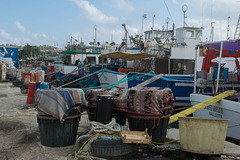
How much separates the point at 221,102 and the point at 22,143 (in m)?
5.32

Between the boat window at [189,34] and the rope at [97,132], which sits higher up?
the boat window at [189,34]

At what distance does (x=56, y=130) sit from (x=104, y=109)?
3.38ft

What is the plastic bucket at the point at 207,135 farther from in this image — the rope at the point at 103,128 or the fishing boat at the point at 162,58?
the fishing boat at the point at 162,58

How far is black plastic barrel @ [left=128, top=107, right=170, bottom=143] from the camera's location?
4.75m

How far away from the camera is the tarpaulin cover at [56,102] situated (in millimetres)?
4617

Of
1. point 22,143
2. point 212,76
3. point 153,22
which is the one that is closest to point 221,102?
point 212,76

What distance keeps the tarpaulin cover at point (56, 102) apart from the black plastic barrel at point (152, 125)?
125 centimetres

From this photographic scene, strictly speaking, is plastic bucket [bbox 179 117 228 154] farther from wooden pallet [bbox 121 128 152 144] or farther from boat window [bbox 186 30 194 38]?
boat window [bbox 186 30 194 38]

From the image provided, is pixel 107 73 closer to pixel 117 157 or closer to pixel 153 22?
pixel 153 22

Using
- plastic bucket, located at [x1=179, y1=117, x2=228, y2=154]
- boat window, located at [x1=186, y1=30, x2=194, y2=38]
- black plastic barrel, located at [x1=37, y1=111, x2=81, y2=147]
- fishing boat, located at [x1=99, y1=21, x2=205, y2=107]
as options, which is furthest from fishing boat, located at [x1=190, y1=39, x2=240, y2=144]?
boat window, located at [x1=186, y1=30, x2=194, y2=38]

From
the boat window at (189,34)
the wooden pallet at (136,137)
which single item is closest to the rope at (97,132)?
the wooden pallet at (136,137)

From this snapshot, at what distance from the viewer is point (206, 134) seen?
13.5ft

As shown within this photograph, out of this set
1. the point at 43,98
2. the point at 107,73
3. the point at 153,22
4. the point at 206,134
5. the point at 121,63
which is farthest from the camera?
the point at 153,22

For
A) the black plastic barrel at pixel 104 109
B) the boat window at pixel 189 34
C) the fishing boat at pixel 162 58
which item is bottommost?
the black plastic barrel at pixel 104 109
